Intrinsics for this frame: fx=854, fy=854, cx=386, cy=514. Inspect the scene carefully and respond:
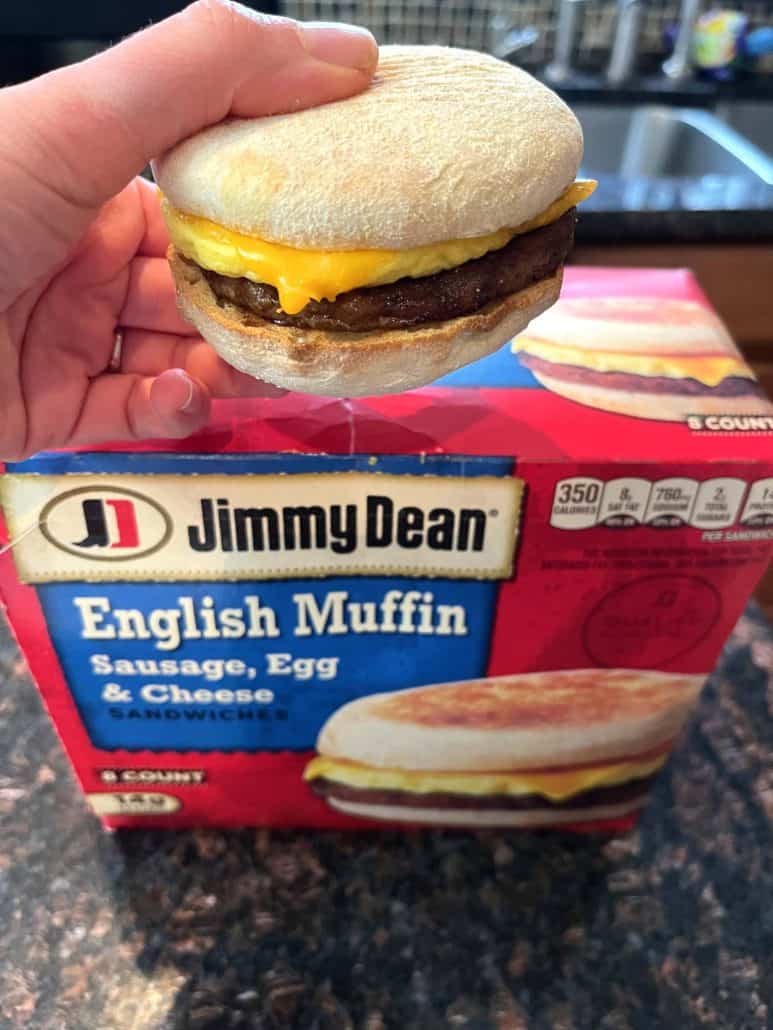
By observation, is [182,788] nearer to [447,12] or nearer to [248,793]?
[248,793]

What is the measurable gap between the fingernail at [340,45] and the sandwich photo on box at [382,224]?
0.02 metres

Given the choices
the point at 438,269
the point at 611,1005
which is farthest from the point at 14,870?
the point at 438,269

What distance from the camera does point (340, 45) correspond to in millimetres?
493

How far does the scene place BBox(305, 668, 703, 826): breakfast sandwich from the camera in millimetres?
728

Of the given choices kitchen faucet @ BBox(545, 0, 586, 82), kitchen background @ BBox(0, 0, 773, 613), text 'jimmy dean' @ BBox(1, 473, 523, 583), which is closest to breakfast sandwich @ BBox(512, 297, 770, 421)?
text 'jimmy dean' @ BBox(1, 473, 523, 583)

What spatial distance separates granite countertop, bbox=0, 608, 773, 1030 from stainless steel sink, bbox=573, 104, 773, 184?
4.75 ft

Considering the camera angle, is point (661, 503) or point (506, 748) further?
point (506, 748)

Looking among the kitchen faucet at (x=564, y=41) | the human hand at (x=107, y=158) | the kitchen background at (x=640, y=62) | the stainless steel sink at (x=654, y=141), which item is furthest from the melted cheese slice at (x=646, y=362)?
the kitchen faucet at (x=564, y=41)

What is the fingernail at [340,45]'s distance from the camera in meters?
0.49

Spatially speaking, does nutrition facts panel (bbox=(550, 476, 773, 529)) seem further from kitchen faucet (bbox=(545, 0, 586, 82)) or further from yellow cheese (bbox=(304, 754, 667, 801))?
kitchen faucet (bbox=(545, 0, 586, 82))

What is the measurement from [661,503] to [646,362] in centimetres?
15

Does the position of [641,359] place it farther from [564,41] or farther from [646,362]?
[564,41]

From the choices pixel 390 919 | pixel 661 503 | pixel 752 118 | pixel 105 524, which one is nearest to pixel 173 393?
pixel 105 524

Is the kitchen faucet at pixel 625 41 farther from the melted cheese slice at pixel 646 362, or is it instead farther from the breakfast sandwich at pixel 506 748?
the breakfast sandwich at pixel 506 748
